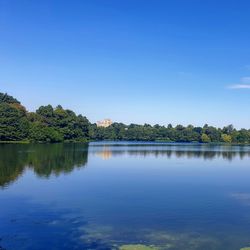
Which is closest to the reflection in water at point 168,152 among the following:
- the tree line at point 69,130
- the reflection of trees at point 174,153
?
the reflection of trees at point 174,153

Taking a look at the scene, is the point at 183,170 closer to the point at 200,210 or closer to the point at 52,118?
the point at 200,210

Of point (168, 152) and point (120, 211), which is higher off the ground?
point (168, 152)

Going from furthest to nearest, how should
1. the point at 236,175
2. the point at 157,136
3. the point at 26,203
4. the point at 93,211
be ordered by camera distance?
the point at 157,136, the point at 236,175, the point at 26,203, the point at 93,211

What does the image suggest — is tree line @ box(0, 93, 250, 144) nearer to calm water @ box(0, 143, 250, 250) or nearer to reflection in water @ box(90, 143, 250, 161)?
reflection in water @ box(90, 143, 250, 161)

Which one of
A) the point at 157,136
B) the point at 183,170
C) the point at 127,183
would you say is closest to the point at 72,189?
the point at 127,183

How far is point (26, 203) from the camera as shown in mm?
22500

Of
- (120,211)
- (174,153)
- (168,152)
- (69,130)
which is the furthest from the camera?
(69,130)

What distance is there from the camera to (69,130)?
114312mm

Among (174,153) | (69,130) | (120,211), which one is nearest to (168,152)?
(174,153)

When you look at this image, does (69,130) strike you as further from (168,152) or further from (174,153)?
(174,153)

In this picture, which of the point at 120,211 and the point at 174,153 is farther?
the point at 174,153

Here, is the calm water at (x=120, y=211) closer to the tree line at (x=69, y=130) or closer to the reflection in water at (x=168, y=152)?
the reflection in water at (x=168, y=152)

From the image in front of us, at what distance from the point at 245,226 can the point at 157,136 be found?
170920mm

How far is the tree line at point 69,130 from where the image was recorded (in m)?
95.9
